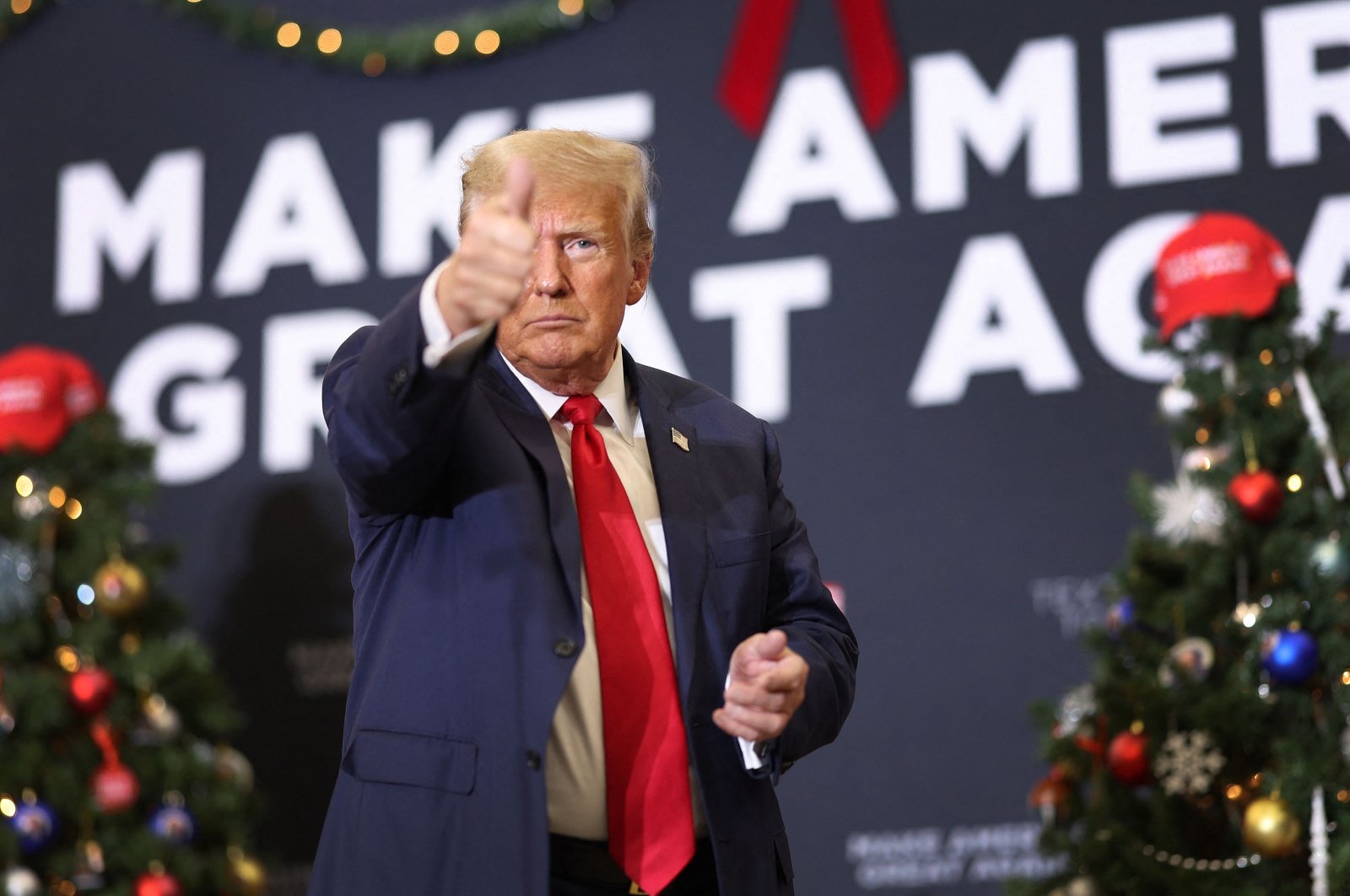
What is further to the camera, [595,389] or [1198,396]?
[1198,396]

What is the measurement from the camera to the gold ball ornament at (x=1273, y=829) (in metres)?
3.18

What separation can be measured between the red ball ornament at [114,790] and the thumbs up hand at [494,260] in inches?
111

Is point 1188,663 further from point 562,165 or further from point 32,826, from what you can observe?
point 32,826

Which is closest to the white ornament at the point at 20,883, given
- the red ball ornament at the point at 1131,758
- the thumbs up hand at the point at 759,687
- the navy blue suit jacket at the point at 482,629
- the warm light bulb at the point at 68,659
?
the warm light bulb at the point at 68,659

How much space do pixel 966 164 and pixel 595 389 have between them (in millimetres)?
2724

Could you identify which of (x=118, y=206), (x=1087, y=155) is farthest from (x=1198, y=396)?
(x=118, y=206)

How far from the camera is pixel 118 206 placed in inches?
207

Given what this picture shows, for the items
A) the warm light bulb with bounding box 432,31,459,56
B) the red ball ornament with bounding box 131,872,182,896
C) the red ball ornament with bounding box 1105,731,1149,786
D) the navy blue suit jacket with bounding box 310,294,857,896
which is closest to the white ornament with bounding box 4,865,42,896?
the red ball ornament with bounding box 131,872,182,896

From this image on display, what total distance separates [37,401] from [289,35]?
1.57 m

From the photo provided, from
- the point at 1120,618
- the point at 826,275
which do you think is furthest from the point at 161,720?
the point at 1120,618

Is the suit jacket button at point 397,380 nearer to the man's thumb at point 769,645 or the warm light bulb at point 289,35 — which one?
the man's thumb at point 769,645

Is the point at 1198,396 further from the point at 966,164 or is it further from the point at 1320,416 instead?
the point at 966,164

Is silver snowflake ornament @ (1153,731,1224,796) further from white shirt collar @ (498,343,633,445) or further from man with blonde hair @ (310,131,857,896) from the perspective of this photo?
white shirt collar @ (498,343,633,445)

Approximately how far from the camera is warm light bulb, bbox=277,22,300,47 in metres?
5.18
